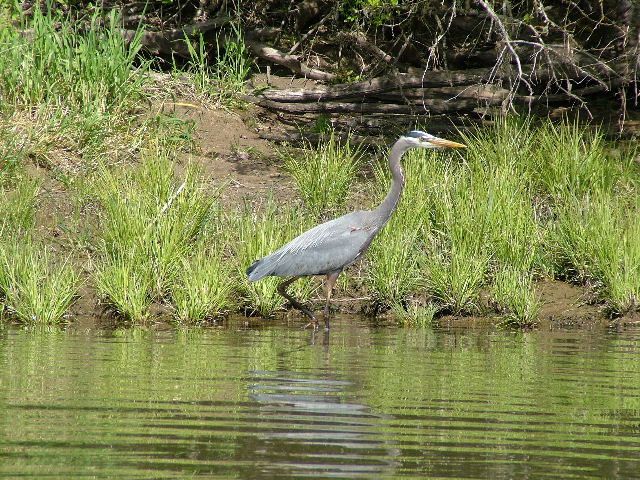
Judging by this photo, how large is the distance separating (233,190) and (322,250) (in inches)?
117

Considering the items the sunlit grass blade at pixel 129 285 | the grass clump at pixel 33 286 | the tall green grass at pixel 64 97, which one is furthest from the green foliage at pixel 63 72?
the sunlit grass blade at pixel 129 285

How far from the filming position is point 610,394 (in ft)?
19.7

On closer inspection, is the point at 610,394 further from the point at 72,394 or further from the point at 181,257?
the point at 181,257

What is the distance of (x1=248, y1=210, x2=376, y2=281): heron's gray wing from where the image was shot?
8.97m

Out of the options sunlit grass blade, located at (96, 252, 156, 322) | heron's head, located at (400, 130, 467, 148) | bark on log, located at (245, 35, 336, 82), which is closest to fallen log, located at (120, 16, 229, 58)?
bark on log, located at (245, 35, 336, 82)

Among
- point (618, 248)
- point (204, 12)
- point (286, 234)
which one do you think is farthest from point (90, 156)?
point (618, 248)

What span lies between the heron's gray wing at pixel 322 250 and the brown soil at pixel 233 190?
0.74 meters

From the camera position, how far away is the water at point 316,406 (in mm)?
4473

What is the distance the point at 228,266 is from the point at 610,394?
4220 millimetres

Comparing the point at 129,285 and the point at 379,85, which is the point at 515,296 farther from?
the point at 379,85

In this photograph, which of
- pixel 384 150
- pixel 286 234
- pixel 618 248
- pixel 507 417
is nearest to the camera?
pixel 507 417

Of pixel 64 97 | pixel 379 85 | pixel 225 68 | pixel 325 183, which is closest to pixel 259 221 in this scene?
pixel 325 183

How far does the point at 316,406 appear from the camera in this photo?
18.2 ft

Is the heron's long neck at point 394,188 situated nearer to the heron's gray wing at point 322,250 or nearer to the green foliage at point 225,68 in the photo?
the heron's gray wing at point 322,250
